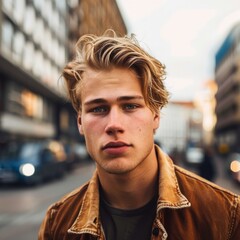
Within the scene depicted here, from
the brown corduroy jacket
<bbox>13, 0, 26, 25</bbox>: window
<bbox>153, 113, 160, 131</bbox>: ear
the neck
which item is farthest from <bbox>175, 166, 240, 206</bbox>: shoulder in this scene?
<bbox>13, 0, 26, 25</bbox>: window

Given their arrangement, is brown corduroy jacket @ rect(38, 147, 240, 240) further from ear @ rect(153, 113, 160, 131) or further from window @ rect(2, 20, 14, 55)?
window @ rect(2, 20, 14, 55)

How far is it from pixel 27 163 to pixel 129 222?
16334mm

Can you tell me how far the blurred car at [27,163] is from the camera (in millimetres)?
17609

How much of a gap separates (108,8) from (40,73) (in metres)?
36.9

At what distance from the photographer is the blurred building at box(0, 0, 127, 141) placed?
31.0 m

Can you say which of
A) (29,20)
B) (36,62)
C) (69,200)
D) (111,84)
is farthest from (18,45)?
(111,84)

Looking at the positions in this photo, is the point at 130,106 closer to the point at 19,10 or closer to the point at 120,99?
the point at 120,99

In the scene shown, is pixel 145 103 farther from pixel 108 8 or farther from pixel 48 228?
pixel 108 8

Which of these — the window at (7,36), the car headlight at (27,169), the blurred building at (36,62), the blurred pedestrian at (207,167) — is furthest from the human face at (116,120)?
the window at (7,36)

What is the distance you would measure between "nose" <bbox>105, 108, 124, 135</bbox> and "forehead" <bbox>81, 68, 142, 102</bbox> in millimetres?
84

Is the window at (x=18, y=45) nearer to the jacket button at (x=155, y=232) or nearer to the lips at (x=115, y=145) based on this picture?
the lips at (x=115, y=145)

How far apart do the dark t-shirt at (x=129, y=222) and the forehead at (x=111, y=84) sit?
1.81ft

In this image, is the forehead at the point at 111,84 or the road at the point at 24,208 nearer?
the forehead at the point at 111,84

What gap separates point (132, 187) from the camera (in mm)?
2184
